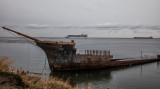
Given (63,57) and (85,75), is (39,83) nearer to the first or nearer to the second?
(63,57)

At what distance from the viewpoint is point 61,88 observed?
31.4ft

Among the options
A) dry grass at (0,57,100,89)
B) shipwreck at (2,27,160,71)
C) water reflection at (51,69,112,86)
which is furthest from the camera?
shipwreck at (2,27,160,71)

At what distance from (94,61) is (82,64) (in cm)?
233

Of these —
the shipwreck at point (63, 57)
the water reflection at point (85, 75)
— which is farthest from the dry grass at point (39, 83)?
the shipwreck at point (63, 57)

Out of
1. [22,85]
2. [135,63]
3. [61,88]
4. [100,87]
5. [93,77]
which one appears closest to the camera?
[22,85]

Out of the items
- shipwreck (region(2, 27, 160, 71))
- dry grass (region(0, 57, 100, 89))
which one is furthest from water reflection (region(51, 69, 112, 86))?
dry grass (region(0, 57, 100, 89))

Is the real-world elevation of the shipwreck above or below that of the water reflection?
above

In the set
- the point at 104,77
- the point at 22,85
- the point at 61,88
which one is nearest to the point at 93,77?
the point at 104,77

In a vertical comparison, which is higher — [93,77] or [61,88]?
[61,88]

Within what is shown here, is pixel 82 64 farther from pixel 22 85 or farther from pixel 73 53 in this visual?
pixel 22 85

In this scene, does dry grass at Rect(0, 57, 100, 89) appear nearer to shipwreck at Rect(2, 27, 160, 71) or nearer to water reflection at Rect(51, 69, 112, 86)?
→ water reflection at Rect(51, 69, 112, 86)

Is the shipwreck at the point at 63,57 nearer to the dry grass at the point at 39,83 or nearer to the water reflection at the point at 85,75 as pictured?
the water reflection at the point at 85,75

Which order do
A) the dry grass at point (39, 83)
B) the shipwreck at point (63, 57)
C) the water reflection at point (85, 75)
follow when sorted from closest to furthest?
the dry grass at point (39, 83)
the water reflection at point (85, 75)
the shipwreck at point (63, 57)

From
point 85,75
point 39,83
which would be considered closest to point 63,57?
point 85,75
